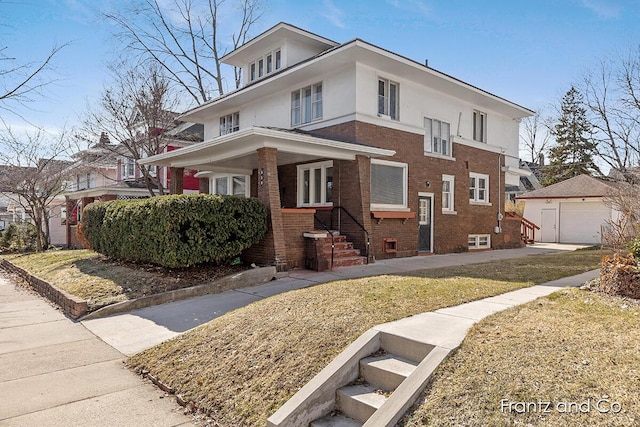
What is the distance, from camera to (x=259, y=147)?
11102 millimetres

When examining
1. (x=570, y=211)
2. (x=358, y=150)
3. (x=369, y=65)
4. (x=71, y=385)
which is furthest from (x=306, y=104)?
(x=570, y=211)

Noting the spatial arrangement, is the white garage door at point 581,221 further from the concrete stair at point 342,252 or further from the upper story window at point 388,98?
the concrete stair at point 342,252

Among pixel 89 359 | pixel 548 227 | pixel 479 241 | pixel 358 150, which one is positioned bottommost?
pixel 89 359

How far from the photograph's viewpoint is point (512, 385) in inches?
136

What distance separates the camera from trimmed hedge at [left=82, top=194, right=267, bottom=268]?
9664 mm

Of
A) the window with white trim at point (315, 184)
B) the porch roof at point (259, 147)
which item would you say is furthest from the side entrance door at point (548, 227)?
the window with white trim at point (315, 184)

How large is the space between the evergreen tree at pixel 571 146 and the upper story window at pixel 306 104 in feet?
107

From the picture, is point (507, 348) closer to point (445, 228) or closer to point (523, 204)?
point (445, 228)

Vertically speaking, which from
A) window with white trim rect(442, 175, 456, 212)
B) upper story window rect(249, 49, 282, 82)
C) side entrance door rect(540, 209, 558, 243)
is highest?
upper story window rect(249, 49, 282, 82)

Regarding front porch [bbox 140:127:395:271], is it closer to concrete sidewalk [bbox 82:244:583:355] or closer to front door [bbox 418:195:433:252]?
concrete sidewalk [bbox 82:244:583:355]

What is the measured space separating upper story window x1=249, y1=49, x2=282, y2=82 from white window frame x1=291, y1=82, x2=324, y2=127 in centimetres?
299

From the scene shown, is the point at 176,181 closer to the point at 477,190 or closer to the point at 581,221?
the point at 477,190

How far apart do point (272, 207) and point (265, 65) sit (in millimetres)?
10256

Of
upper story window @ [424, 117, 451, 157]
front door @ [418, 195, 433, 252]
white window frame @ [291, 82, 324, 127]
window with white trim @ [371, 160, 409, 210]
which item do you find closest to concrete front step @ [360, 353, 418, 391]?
window with white trim @ [371, 160, 409, 210]
